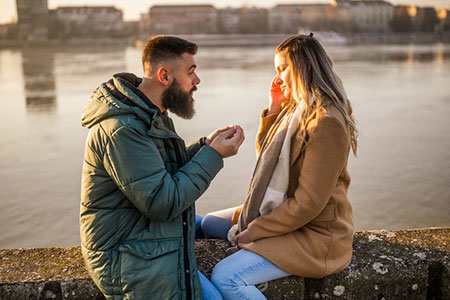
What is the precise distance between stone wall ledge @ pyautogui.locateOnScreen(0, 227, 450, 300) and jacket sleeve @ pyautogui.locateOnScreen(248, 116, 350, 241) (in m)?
0.28

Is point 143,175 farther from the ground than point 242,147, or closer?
farther from the ground

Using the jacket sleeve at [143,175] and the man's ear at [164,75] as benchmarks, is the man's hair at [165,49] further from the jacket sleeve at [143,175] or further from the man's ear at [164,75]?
the jacket sleeve at [143,175]

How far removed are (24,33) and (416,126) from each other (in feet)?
211

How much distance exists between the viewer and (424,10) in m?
77.9

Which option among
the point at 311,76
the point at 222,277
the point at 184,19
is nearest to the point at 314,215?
the point at 222,277

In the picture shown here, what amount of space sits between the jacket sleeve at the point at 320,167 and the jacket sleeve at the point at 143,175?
16.5 inches

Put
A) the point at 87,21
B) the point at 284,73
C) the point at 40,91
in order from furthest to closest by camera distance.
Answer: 1. the point at 87,21
2. the point at 40,91
3. the point at 284,73

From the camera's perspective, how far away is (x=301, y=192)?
5.49ft

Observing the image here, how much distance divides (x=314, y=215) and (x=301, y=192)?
0.30 feet

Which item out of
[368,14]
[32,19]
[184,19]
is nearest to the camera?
[32,19]

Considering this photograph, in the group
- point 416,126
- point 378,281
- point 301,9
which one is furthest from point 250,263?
point 301,9

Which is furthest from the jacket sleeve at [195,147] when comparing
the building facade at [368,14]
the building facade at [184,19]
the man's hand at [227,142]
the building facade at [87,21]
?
the building facade at [368,14]

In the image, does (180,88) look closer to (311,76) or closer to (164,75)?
(164,75)

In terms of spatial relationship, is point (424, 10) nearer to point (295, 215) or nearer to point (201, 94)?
point (201, 94)
